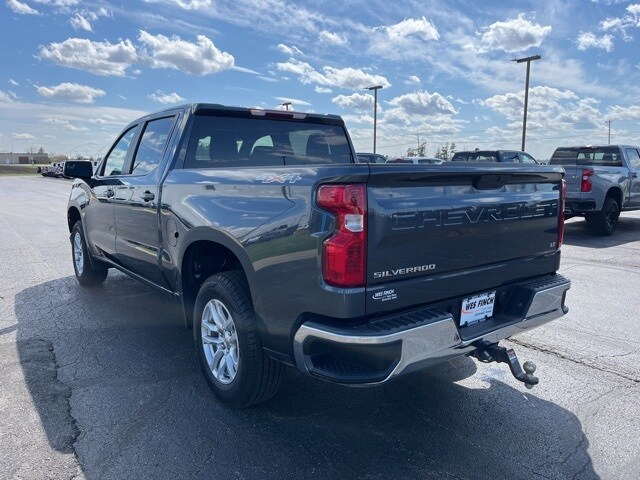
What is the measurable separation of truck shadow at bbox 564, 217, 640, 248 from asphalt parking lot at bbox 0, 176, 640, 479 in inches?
209

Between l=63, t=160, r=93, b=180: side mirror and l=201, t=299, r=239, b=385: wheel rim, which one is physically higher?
l=63, t=160, r=93, b=180: side mirror

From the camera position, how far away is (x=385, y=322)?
2561mm

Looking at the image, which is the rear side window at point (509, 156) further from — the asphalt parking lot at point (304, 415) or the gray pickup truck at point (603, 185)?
the asphalt parking lot at point (304, 415)

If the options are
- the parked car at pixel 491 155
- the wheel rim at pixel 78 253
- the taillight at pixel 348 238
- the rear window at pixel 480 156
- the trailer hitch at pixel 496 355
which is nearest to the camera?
the taillight at pixel 348 238

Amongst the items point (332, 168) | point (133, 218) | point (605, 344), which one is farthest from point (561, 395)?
point (133, 218)

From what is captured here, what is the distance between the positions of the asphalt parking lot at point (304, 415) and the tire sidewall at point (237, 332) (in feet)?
0.45

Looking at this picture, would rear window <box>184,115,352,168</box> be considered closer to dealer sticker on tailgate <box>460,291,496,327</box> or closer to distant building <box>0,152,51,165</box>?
dealer sticker on tailgate <box>460,291,496,327</box>

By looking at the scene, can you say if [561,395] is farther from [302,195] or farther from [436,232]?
[302,195]

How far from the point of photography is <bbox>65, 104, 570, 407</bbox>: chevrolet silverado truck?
248 cm

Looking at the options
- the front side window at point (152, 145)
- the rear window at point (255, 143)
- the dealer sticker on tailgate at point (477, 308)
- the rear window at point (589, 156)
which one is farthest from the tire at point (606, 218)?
the front side window at point (152, 145)

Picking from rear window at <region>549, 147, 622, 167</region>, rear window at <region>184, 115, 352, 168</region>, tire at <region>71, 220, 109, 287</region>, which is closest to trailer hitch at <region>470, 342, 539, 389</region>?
rear window at <region>184, 115, 352, 168</region>

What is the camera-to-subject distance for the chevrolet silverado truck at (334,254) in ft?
8.13

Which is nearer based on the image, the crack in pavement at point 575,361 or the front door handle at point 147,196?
the crack in pavement at point 575,361

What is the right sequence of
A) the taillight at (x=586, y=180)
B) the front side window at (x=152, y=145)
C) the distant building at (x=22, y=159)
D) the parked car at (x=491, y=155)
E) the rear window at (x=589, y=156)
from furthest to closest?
the distant building at (x=22, y=159) < the parked car at (x=491, y=155) < the rear window at (x=589, y=156) < the taillight at (x=586, y=180) < the front side window at (x=152, y=145)
